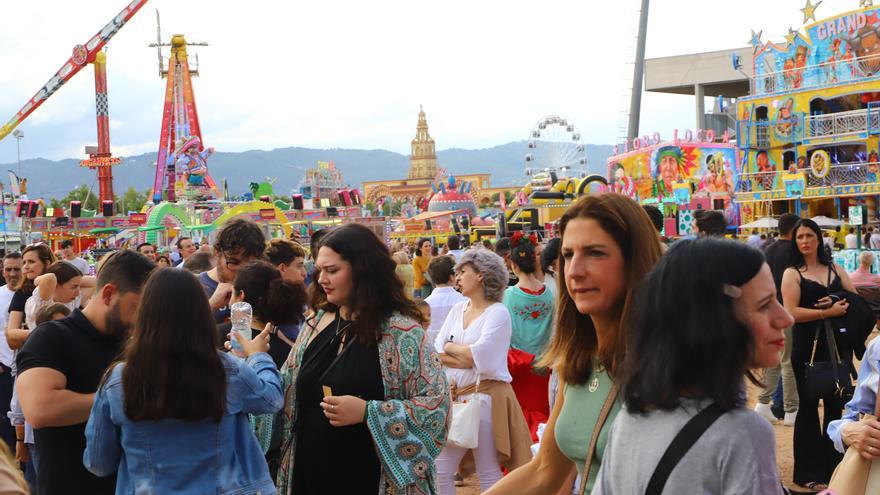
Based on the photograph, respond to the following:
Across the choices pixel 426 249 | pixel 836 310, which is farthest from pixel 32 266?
pixel 426 249

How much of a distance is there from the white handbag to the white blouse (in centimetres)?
20

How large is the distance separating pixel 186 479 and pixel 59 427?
659mm

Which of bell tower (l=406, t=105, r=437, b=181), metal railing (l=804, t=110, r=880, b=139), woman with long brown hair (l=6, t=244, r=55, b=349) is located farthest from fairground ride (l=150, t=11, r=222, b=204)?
bell tower (l=406, t=105, r=437, b=181)

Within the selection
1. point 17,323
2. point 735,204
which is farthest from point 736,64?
point 17,323

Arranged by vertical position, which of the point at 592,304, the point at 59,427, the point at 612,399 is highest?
the point at 592,304

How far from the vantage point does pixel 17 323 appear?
6883 mm

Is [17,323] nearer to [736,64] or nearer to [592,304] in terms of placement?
[592,304]

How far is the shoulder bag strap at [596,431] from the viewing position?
8.11 ft

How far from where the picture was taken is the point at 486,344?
236 inches

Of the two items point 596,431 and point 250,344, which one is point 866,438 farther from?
point 250,344

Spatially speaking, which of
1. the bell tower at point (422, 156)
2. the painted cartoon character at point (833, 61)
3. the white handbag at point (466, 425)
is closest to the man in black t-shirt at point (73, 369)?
the white handbag at point (466, 425)

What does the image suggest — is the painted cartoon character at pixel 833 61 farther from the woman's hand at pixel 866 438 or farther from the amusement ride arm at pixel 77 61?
the amusement ride arm at pixel 77 61

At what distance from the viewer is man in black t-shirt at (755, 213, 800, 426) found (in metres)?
7.01

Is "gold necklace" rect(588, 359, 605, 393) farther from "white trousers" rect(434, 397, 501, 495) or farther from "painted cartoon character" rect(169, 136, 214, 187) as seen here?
"painted cartoon character" rect(169, 136, 214, 187)
